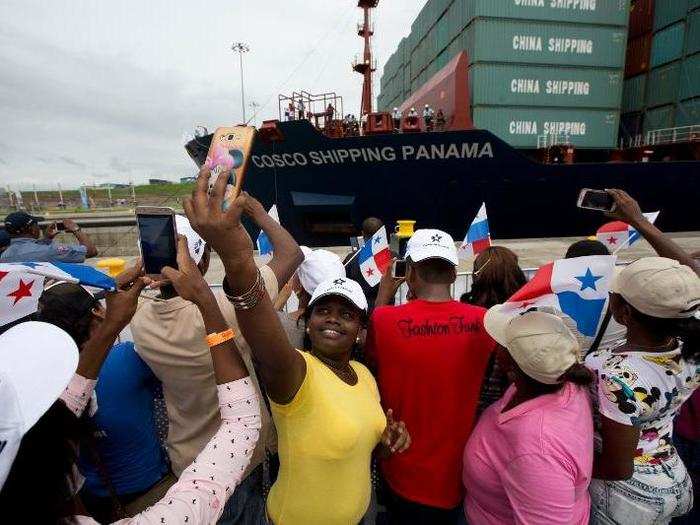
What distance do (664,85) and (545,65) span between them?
640 cm

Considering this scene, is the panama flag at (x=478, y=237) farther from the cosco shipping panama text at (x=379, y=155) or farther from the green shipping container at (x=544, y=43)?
the green shipping container at (x=544, y=43)

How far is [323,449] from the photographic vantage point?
129 centimetres

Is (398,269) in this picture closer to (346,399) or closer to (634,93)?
(346,399)

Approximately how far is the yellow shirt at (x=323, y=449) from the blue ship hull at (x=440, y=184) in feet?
34.2

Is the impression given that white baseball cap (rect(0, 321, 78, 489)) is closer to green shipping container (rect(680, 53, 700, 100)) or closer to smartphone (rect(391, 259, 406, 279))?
smartphone (rect(391, 259, 406, 279))

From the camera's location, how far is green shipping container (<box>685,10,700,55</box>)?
17.4m

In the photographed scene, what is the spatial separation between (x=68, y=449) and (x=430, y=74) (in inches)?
1017

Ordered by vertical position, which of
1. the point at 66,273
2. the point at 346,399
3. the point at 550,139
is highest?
the point at 550,139

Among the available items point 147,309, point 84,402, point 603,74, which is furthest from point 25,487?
point 603,74

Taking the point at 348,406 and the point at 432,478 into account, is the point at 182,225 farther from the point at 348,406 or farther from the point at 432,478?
the point at 432,478

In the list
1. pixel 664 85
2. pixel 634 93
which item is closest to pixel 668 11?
pixel 664 85

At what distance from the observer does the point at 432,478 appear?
1684mm

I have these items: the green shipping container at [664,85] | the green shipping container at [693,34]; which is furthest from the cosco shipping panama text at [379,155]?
the green shipping container at [693,34]

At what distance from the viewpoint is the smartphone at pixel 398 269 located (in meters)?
2.57
